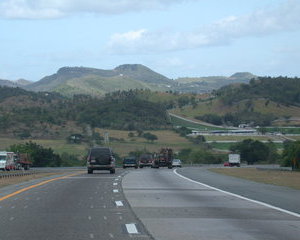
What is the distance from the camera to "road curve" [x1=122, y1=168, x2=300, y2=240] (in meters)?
14.3

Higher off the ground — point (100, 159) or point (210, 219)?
point (100, 159)

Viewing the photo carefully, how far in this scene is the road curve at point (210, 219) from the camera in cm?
1431

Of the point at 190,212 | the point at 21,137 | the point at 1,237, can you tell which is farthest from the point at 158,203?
the point at 21,137

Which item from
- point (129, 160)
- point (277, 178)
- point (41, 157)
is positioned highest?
point (41, 157)

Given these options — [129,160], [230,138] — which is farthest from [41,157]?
[230,138]

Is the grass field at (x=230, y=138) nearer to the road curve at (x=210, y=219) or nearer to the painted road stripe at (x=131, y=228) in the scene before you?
the road curve at (x=210, y=219)

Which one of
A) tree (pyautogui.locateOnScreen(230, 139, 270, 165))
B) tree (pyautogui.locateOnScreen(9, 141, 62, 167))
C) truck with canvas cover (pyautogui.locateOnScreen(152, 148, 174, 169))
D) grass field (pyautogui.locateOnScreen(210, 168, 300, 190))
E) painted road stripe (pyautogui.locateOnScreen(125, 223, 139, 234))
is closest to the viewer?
painted road stripe (pyautogui.locateOnScreen(125, 223, 139, 234))

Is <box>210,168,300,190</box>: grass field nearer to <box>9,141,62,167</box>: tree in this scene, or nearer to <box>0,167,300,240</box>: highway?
<box>0,167,300,240</box>: highway

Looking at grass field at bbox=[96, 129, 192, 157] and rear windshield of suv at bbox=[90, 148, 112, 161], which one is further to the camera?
grass field at bbox=[96, 129, 192, 157]

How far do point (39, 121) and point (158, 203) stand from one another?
6319 inches

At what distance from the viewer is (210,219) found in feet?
56.4

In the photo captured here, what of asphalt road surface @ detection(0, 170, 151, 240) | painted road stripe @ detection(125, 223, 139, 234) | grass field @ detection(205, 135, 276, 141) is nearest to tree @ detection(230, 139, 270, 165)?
grass field @ detection(205, 135, 276, 141)

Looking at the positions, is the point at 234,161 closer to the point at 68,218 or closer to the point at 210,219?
the point at 210,219

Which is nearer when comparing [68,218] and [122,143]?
[68,218]
